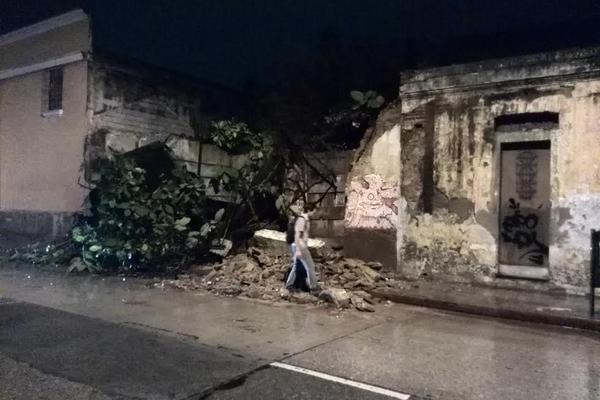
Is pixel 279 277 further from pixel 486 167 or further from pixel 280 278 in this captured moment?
pixel 486 167

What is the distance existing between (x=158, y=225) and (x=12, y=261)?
→ 4.73 meters

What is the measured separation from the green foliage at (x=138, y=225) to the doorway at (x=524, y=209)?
6266 millimetres

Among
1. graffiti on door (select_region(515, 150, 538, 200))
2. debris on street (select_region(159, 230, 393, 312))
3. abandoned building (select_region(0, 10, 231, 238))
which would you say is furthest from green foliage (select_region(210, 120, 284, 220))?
graffiti on door (select_region(515, 150, 538, 200))

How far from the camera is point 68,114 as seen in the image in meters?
15.5

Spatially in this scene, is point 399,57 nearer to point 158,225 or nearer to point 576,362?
point 158,225

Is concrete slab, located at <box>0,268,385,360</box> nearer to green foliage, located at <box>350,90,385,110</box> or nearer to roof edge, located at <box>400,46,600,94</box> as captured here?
roof edge, located at <box>400,46,600,94</box>

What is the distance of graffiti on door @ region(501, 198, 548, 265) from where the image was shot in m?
10.0

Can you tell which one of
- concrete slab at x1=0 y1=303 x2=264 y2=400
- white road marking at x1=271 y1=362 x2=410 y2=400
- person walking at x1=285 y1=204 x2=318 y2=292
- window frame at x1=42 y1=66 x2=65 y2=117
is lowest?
concrete slab at x1=0 y1=303 x2=264 y2=400

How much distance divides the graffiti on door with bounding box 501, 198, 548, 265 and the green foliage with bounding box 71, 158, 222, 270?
630cm

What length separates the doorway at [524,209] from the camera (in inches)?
393

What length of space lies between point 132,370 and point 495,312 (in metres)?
5.58

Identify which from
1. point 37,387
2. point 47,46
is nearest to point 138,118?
point 47,46

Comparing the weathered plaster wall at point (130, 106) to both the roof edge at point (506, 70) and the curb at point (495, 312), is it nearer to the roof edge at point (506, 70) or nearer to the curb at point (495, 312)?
the roof edge at point (506, 70)

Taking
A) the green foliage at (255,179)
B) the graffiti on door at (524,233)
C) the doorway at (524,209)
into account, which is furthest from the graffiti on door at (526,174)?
the green foliage at (255,179)
